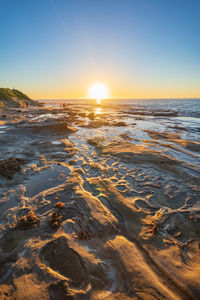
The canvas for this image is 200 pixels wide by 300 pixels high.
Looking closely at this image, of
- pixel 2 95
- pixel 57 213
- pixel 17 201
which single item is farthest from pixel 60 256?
pixel 2 95

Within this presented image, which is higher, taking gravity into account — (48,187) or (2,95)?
(2,95)

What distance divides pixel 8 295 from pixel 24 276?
0.29m

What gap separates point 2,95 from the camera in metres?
41.2

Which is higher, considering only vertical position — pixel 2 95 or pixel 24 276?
pixel 2 95

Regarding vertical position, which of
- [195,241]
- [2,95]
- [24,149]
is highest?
[2,95]

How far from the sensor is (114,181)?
572 cm

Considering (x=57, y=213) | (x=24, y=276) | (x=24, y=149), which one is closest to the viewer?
(x=24, y=276)

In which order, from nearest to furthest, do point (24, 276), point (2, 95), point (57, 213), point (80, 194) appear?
point (24, 276) → point (57, 213) → point (80, 194) → point (2, 95)

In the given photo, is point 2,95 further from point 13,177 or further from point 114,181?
point 114,181

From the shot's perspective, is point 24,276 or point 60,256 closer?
point 24,276

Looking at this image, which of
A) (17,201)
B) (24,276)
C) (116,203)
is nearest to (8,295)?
(24,276)

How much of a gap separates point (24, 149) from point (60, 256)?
8.12 metres

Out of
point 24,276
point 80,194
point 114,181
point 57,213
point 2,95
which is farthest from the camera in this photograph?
point 2,95

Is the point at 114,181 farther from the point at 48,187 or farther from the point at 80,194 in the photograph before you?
the point at 48,187
